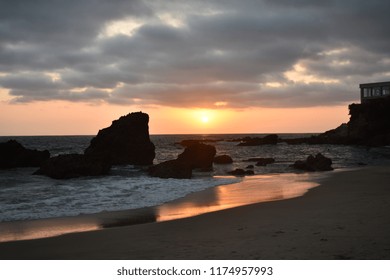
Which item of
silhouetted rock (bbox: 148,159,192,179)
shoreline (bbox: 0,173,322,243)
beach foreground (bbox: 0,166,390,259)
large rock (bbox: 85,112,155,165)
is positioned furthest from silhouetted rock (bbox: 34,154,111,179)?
beach foreground (bbox: 0,166,390,259)

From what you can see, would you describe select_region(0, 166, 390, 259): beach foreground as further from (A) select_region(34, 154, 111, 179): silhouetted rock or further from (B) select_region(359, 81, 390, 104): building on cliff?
(B) select_region(359, 81, 390, 104): building on cliff

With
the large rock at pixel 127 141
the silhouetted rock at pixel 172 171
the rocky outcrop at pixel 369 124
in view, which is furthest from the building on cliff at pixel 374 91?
the silhouetted rock at pixel 172 171

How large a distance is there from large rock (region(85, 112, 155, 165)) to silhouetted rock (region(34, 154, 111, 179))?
11.9 m

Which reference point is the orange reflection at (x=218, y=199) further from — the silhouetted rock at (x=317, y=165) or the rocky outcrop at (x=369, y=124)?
the rocky outcrop at (x=369, y=124)

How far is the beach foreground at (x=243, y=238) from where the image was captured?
7.60 meters

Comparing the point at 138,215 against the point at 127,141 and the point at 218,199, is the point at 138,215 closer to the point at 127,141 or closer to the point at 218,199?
the point at 218,199

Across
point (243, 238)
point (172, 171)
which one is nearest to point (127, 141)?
point (172, 171)

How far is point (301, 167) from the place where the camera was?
3544 cm

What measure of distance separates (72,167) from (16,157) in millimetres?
15371

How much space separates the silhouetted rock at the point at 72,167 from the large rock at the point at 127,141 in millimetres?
11938

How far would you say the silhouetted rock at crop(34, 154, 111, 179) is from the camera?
28109 mm

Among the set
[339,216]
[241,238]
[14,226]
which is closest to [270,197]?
[339,216]

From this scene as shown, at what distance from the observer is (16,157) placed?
40.1 meters
